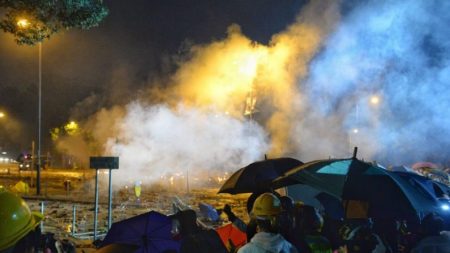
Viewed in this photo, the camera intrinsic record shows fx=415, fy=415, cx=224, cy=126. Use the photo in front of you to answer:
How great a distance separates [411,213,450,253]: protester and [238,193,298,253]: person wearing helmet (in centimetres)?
174

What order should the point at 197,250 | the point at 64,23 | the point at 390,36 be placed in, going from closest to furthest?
1. the point at 197,250
2. the point at 64,23
3. the point at 390,36

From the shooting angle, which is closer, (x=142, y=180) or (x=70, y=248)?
Result: (x=70, y=248)

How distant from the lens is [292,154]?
3297cm

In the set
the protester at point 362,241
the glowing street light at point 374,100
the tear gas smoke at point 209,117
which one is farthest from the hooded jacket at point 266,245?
the glowing street light at point 374,100

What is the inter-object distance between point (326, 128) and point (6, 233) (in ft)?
105

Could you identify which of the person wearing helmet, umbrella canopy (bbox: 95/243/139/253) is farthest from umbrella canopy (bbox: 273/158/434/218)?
umbrella canopy (bbox: 95/243/139/253)

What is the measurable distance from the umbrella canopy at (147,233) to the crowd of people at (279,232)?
3.9 inches

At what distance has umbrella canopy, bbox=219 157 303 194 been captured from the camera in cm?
607

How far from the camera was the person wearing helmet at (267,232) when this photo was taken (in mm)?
2980

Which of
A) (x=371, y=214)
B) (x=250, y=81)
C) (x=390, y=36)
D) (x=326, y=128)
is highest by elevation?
(x=390, y=36)

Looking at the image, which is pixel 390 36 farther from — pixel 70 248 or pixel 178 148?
pixel 70 248

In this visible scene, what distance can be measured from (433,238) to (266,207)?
6.58 feet

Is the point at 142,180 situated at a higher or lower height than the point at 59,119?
lower

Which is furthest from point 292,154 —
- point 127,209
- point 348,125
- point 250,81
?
point 127,209
